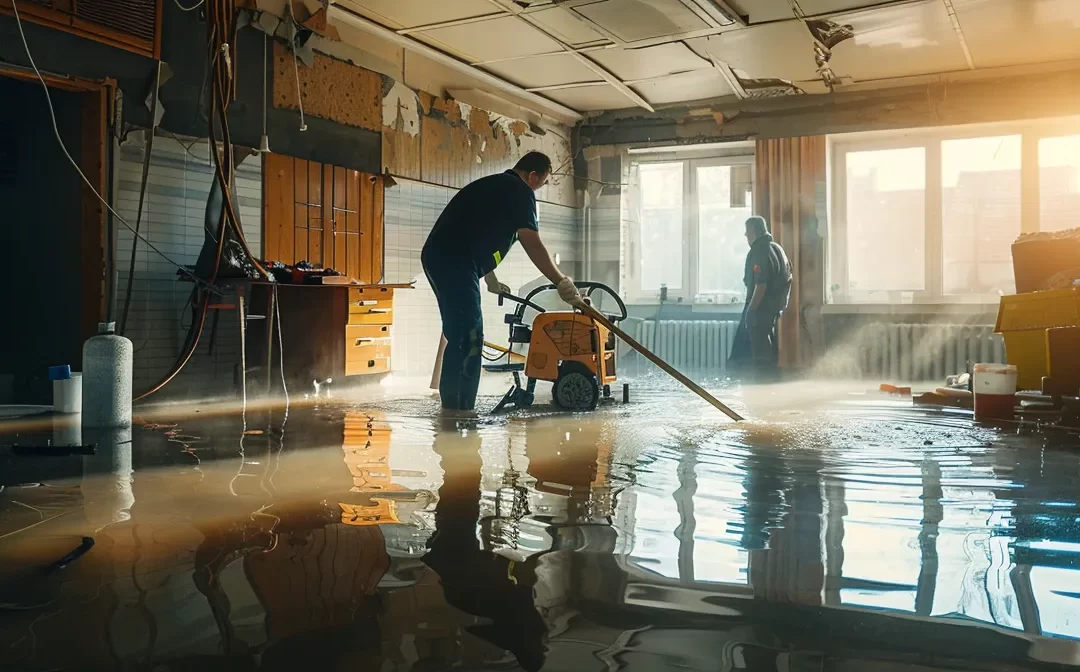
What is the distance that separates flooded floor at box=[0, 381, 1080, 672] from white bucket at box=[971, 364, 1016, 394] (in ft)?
3.29

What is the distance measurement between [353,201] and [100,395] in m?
3.17

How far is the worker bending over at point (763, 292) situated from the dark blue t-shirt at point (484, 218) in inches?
146

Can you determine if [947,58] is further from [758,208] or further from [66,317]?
[66,317]

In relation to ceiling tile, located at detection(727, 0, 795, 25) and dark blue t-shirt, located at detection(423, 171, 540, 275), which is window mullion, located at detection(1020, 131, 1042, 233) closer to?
ceiling tile, located at detection(727, 0, 795, 25)

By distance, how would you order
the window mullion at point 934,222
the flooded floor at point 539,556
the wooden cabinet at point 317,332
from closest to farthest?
the flooded floor at point 539,556 → the wooden cabinet at point 317,332 → the window mullion at point 934,222

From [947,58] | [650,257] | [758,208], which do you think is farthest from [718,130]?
[947,58]

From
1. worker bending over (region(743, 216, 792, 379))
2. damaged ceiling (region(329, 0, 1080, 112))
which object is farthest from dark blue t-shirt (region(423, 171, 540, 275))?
worker bending over (region(743, 216, 792, 379))

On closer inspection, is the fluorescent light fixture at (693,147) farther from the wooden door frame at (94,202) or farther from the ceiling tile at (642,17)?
the wooden door frame at (94,202)

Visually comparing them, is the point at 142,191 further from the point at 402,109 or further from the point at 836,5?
the point at 836,5

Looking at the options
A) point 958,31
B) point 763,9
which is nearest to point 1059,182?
point 958,31

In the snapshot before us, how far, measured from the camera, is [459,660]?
50.7 inches

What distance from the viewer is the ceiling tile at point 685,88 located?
26.2 feet

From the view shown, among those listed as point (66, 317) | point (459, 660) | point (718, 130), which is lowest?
point (459, 660)

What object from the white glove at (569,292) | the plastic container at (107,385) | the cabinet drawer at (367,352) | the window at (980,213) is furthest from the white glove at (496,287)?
the window at (980,213)
